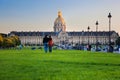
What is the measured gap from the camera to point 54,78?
429 inches

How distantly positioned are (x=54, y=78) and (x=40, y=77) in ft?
1.42

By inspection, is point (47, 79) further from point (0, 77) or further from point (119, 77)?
point (119, 77)

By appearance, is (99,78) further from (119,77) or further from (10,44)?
(10,44)

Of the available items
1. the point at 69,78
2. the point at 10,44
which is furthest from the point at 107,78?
the point at 10,44

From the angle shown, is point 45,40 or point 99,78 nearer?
point 99,78

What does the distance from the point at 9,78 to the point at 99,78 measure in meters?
2.36

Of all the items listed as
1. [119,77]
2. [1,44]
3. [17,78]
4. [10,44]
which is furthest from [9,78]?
[10,44]

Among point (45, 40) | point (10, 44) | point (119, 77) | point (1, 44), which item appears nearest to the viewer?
point (119, 77)

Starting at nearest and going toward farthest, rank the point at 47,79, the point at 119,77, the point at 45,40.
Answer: the point at 47,79, the point at 119,77, the point at 45,40

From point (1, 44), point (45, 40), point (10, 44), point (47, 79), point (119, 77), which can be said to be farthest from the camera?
point (10, 44)

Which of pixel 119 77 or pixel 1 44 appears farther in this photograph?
pixel 1 44

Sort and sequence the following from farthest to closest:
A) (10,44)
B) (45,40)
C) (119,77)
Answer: (10,44), (45,40), (119,77)

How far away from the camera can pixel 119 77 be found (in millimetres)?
11359

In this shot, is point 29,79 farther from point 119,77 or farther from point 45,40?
point 45,40
